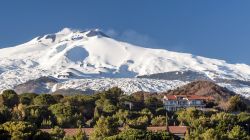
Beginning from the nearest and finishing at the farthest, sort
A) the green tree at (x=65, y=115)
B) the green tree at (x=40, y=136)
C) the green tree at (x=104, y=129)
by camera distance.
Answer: the green tree at (x=40, y=136)
the green tree at (x=104, y=129)
the green tree at (x=65, y=115)

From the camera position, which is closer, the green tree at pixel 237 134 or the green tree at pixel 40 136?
the green tree at pixel 40 136

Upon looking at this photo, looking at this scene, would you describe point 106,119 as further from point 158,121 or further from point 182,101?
point 182,101

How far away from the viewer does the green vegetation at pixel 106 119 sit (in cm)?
5231

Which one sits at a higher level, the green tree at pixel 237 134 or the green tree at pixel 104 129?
the green tree at pixel 104 129

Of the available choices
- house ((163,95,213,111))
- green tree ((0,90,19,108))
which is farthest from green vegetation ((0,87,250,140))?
house ((163,95,213,111))

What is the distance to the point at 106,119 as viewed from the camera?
64.2 meters

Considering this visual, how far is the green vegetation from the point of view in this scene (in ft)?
172

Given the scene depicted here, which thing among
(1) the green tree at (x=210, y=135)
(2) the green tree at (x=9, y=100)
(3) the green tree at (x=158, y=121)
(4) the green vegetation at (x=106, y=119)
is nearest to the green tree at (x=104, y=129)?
(4) the green vegetation at (x=106, y=119)

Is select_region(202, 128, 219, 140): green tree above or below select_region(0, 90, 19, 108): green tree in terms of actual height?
below

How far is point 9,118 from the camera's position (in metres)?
68.3

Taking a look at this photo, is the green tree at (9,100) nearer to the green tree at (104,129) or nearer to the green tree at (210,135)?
the green tree at (104,129)

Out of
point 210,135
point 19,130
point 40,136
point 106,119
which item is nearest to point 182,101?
point 106,119

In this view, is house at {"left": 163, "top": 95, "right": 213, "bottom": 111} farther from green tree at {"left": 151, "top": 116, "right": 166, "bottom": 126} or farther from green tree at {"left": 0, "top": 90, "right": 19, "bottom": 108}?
green tree at {"left": 151, "top": 116, "right": 166, "bottom": 126}

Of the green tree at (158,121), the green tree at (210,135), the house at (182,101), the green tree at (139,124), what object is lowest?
the green tree at (210,135)
